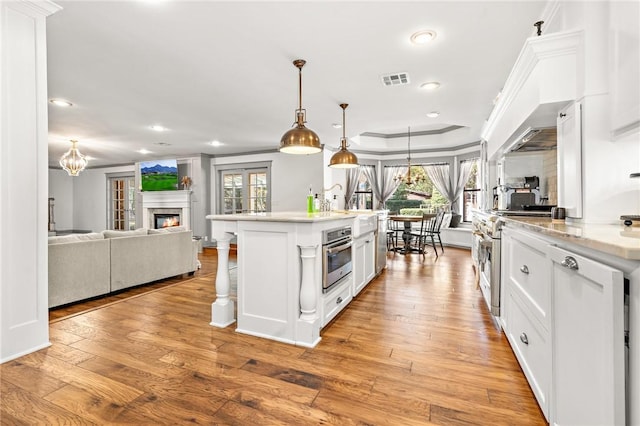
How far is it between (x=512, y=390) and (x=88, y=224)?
39.7 feet

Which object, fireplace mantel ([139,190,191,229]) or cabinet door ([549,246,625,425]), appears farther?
fireplace mantel ([139,190,191,229])

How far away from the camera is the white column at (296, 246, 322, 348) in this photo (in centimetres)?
229

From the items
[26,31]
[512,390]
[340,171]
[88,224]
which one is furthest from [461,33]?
[88,224]

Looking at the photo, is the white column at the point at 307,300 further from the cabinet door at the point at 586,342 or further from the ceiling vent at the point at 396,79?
the ceiling vent at the point at 396,79

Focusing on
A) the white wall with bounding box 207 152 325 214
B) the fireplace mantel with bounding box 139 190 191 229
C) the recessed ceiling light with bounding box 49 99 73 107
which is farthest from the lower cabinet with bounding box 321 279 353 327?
the fireplace mantel with bounding box 139 190 191 229

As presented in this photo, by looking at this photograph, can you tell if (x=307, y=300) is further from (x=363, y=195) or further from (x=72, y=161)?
(x=72, y=161)

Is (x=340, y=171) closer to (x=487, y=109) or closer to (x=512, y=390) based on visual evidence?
(x=487, y=109)

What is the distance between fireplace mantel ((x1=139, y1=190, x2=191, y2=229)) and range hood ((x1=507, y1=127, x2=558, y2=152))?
23.3 ft

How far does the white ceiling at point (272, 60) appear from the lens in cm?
213

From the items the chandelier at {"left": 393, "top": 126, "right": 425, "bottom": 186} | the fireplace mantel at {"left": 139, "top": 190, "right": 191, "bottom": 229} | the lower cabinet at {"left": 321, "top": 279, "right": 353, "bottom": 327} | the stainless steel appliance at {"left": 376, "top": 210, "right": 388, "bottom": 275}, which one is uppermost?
the chandelier at {"left": 393, "top": 126, "right": 425, "bottom": 186}

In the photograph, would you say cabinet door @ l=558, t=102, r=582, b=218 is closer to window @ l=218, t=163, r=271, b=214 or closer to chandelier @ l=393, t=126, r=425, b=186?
chandelier @ l=393, t=126, r=425, b=186

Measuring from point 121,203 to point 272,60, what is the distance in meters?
9.02

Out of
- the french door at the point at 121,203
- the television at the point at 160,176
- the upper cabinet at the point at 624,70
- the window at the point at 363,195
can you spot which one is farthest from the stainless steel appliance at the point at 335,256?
the french door at the point at 121,203

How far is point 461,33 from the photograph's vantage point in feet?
7.73
